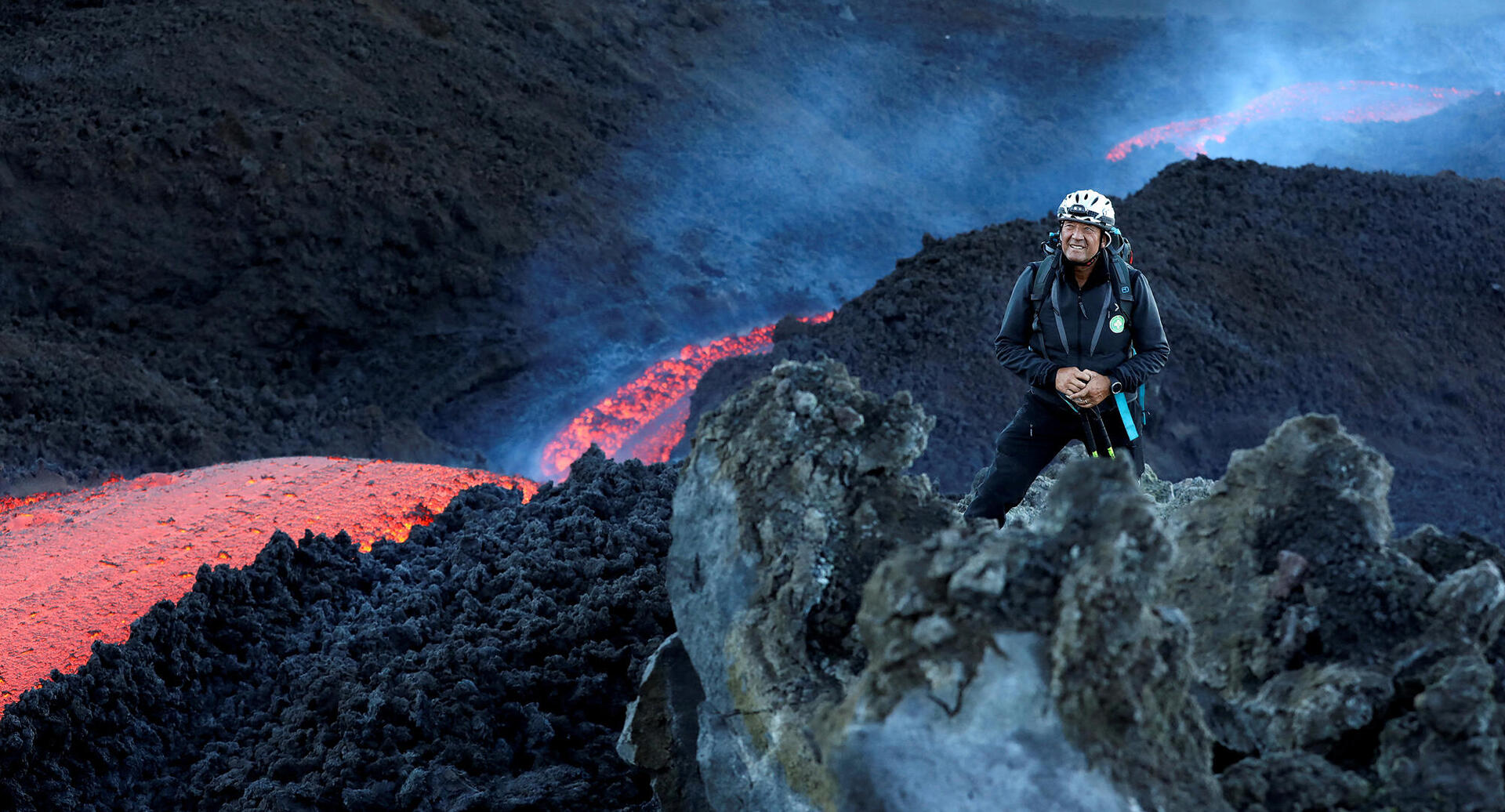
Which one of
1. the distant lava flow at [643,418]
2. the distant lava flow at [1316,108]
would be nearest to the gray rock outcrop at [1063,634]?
the distant lava flow at [643,418]

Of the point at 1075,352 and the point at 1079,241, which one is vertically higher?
the point at 1079,241

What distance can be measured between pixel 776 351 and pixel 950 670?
8.04 meters

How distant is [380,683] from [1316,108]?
22679mm

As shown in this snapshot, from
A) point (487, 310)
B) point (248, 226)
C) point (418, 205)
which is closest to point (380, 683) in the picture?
point (487, 310)

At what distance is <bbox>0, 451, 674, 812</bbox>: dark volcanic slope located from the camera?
363 cm

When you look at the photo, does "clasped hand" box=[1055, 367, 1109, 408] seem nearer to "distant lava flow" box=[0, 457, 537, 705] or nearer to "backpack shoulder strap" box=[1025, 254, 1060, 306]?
"backpack shoulder strap" box=[1025, 254, 1060, 306]

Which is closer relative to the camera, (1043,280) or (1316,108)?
(1043,280)

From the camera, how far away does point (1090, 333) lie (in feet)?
13.7

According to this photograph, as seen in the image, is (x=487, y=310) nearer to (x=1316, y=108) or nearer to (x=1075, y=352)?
(x=1075, y=352)

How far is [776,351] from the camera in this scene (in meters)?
10.1

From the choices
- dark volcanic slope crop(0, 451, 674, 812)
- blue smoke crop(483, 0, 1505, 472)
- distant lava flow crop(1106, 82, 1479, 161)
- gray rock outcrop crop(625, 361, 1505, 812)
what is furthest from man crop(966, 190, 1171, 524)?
distant lava flow crop(1106, 82, 1479, 161)

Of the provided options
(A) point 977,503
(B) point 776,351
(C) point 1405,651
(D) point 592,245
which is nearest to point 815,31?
(D) point 592,245

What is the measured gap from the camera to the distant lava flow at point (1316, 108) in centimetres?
2112

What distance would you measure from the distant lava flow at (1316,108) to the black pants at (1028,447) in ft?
57.4
